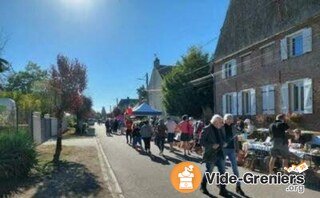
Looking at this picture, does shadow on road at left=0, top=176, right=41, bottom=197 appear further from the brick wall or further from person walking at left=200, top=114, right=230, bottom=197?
the brick wall

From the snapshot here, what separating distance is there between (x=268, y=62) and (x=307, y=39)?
14.3 feet

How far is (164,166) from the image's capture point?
1631 cm

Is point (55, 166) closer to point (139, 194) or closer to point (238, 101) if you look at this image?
point (139, 194)

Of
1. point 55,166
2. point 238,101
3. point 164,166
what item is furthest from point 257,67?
point 55,166

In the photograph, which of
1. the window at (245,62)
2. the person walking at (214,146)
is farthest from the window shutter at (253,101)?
the person walking at (214,146)

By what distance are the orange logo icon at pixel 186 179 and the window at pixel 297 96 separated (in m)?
10.9

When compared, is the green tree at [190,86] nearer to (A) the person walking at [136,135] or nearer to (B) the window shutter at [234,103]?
(B) the window shutter at [234,103]

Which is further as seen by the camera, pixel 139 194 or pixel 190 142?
pixel 190 142

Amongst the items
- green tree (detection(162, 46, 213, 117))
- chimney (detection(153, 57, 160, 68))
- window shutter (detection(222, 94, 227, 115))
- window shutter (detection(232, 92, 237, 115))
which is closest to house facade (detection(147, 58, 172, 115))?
chimney (detection(153, 57, 160, 68))

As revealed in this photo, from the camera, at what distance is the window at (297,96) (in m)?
22.8

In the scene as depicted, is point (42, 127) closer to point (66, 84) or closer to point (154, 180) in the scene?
point (66, 84)

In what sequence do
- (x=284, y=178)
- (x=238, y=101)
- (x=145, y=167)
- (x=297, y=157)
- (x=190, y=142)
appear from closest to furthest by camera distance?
(x=284, y=178)
(x=297, y=157)
(x=145, y=167)
(x=190, y=142)
(x=238, y=101)

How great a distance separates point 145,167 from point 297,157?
5.06 metres

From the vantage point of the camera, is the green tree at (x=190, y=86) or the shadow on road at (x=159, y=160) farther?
the green tree at (x=190, y=86)
